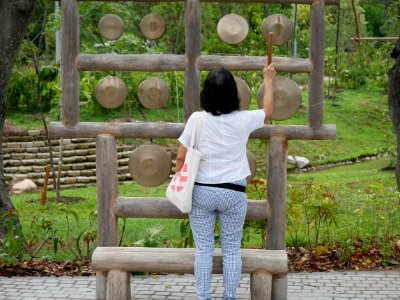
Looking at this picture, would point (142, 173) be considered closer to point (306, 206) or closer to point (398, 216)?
point (306, 206)

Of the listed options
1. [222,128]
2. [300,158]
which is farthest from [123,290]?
[300,158]

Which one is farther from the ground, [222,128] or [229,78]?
[229,78]

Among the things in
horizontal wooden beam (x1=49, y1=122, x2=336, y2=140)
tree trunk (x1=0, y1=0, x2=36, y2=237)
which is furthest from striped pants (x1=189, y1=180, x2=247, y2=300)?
tree trunk (x1=0, y1=0, x2=36, y2=237)

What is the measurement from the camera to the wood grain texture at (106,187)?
225 inches

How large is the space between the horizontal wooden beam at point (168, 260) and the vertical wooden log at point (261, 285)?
0.04m

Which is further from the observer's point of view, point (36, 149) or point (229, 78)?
point (36, 149)

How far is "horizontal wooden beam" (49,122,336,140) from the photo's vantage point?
561 centimetres

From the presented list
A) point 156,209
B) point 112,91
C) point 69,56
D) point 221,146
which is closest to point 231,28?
point 112,91

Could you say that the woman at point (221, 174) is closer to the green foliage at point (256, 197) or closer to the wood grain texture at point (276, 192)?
the wood grain texture at point (276, 192)

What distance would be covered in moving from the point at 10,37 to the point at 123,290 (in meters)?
3.11

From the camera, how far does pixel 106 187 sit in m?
5.73

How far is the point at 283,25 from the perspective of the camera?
5.60 meters

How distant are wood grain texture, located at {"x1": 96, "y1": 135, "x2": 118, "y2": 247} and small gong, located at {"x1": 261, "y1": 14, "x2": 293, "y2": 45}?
1490mm

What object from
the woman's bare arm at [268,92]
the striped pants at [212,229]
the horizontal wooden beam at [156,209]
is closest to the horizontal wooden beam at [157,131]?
the woman's bare arm at [268,92]
